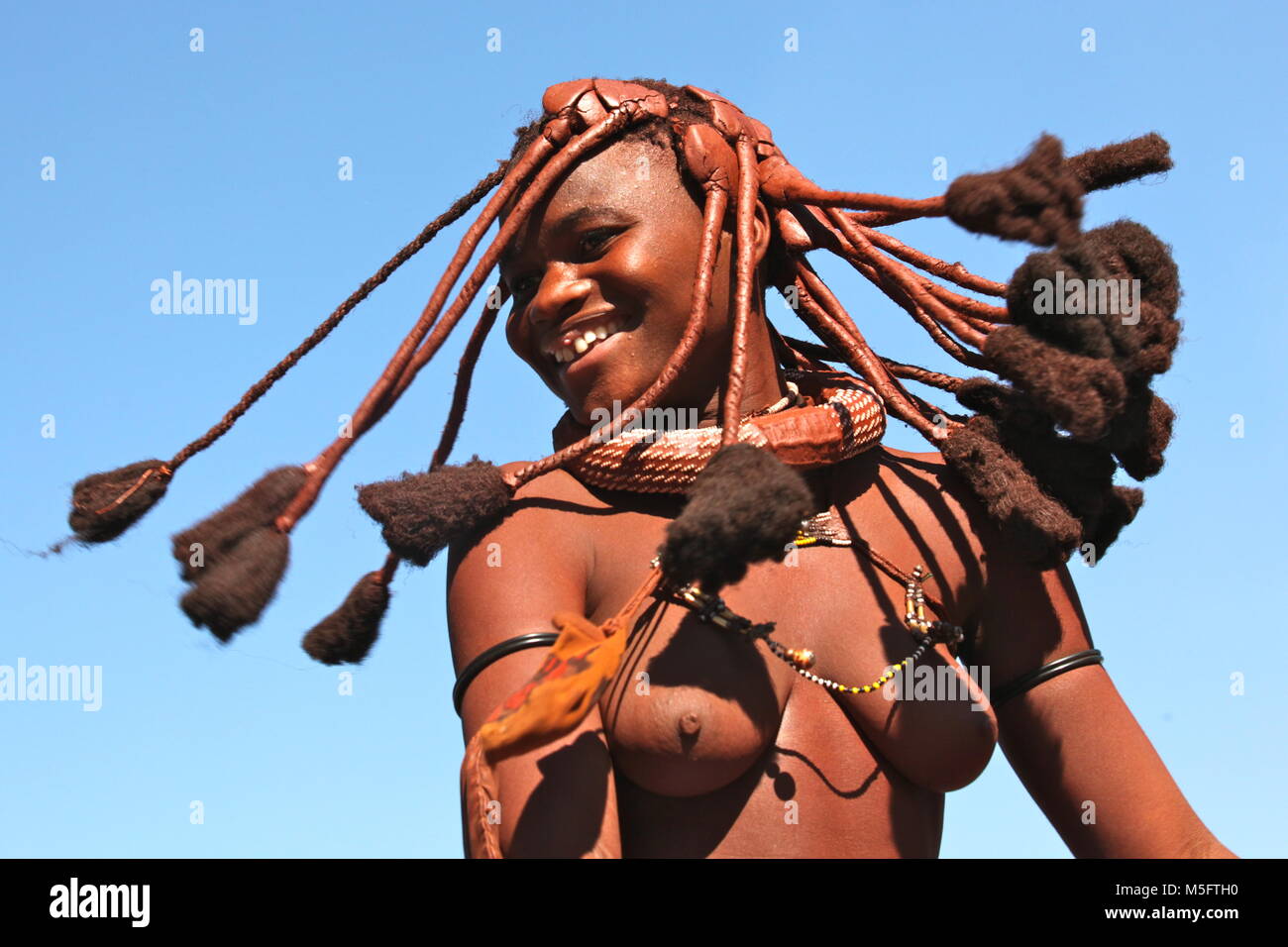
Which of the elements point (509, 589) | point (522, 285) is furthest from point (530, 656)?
point (522, 285)

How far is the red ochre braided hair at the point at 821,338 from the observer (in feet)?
10.9

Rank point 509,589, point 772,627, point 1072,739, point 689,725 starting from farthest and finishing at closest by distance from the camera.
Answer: point 1072,739 < point 509,589 < point 772,627 < point 689,725

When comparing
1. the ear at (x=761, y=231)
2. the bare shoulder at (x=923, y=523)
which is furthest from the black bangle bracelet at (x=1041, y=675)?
the ear at (x=761, y=231)

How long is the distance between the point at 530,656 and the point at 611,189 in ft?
3.90

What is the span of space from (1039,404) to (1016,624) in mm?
695

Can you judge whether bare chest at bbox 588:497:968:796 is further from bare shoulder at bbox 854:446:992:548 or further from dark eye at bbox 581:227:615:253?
dark eye at bbox 581:227:615:253

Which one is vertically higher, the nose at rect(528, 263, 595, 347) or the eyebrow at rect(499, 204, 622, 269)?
the eyebrow at rect(499, 204, 622, 269)

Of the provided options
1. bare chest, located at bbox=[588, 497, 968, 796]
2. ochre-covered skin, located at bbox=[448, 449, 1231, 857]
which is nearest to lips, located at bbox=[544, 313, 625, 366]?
ochre-covered skin, located at bbox=[448, 449, 1231, 857]

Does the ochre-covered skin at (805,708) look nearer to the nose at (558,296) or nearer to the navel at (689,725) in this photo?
the navel at (689,725)

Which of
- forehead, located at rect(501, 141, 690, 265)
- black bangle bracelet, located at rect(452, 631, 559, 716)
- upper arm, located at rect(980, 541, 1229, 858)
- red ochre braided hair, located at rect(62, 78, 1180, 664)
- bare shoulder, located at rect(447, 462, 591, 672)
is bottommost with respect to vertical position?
upper arm, located at rect(980, 541, 1229, 858)

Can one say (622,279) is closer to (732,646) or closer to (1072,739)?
(732,646)

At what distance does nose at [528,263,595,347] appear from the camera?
3742 millimetres

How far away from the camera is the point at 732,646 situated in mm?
3473

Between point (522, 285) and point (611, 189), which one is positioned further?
point (522, 285)
